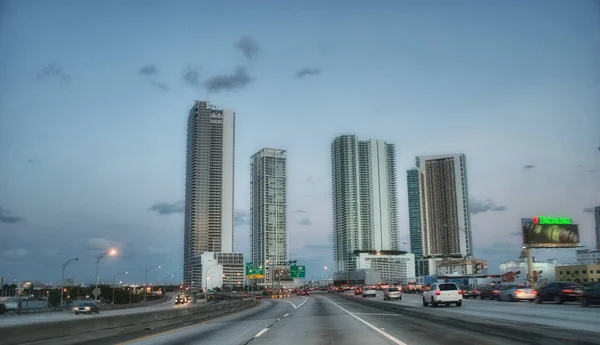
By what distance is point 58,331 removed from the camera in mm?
15930

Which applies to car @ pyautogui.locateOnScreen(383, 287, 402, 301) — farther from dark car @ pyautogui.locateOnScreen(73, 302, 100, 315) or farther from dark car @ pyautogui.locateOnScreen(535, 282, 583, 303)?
dark car @ pyautogui.locateOnScreen(73, 302, 100, 315)

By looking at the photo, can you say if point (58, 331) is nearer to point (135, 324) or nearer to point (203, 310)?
point (135, 324)

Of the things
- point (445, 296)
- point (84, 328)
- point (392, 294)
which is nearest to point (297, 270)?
point (392, 294)

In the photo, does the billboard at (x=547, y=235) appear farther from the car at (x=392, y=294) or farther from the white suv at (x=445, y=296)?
the white suv at (x=445, y=296)

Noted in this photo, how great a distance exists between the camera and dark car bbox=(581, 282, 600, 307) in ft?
103

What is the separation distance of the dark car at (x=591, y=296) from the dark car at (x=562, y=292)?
482 cm

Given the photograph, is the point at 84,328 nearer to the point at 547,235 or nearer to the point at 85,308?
the point at 85,308

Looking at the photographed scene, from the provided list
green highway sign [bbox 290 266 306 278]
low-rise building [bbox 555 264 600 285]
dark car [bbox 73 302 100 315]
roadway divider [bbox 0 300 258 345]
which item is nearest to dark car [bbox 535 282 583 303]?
roadway divider [bbox 0 300 258 345]

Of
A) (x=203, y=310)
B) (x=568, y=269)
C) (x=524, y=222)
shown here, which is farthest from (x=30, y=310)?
(x=568, y=269)

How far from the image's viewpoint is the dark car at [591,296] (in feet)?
103

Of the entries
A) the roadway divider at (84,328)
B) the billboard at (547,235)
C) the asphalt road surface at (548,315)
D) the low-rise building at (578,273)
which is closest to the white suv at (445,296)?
the asphalt road surface at (548,315)

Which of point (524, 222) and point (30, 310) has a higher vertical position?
point (524, 222)

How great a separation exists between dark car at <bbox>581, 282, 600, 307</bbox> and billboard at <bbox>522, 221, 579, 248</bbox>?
195ft

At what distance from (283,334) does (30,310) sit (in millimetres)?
74024
